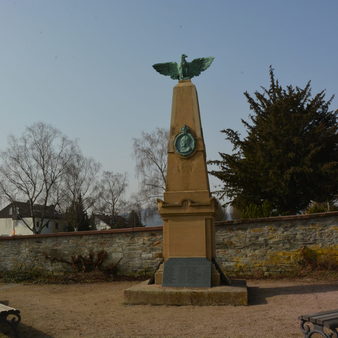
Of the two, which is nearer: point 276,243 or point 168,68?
point 168,68

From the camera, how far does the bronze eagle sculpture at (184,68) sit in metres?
8.82

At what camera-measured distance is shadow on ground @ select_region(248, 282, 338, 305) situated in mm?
7777

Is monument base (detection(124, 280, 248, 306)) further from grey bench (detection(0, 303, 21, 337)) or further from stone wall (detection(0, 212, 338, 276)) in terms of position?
stone wall (detection(0, 212, 338, 276))

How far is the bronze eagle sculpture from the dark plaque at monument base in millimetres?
3937

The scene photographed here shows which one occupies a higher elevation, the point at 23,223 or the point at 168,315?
the point at 23,223

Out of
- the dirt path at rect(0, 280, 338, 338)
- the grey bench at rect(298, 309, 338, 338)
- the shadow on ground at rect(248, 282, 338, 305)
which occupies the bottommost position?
the dirt path at rect(0, 280, 338, 338)

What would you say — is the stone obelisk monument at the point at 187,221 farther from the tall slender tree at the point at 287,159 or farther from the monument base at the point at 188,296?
the tall slender tree at the point at 287,159

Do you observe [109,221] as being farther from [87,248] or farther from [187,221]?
[187,221]

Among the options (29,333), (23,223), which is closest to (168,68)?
(29,333)

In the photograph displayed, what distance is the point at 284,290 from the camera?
28.0 ft

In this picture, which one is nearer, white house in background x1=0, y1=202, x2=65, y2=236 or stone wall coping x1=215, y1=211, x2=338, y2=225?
stone wall coping x1=215, y1=211, x2=338, y2=225

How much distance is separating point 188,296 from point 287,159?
9.57 metres

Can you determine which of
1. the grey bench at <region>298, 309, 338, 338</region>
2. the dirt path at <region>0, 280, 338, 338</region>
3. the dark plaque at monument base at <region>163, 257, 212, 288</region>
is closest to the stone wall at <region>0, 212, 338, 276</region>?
the dirt path at <region>0, 280, 338, 338</region>

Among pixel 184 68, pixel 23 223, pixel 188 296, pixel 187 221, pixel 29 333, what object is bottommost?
pixel 29 333
